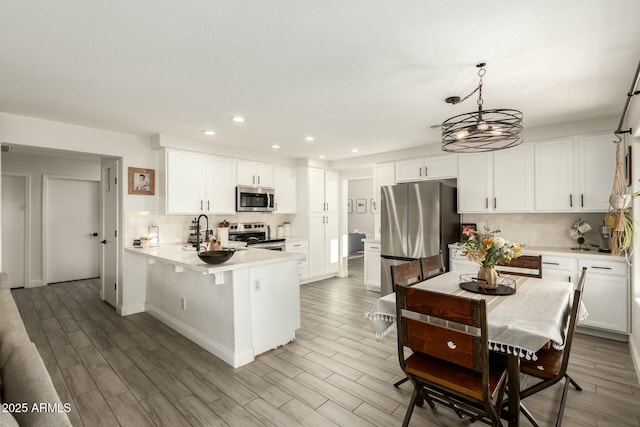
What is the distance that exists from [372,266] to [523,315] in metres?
3.65

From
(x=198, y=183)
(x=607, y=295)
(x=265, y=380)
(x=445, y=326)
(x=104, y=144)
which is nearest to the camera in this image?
(x=445, y=326)

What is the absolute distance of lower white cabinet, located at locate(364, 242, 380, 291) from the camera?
5312mm

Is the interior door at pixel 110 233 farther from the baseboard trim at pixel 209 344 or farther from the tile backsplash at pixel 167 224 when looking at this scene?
the baseboard trim at pixel 209 344

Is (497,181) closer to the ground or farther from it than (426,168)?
closer to the ground

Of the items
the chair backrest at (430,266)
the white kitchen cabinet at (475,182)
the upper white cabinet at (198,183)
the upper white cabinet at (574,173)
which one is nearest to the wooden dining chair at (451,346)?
the chair backrest at (430,266)

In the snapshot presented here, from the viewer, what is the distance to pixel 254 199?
5262mm

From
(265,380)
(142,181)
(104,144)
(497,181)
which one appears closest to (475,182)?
Result: (497,181)

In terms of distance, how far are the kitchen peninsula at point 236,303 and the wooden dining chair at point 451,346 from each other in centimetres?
153

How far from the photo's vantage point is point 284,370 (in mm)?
2674

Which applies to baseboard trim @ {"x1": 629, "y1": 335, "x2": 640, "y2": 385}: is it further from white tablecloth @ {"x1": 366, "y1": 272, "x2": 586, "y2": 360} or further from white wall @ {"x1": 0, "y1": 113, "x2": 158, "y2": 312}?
white wall @ {"x1": 0, "y1": 113, "x2": 158, "y2": 312}

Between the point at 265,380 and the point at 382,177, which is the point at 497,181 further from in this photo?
the point at 265,380

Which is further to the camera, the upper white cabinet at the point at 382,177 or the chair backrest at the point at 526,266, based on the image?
the upper white cabinet at the point at 382,177

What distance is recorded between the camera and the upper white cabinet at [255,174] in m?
5.13

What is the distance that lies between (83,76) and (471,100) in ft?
10.7
